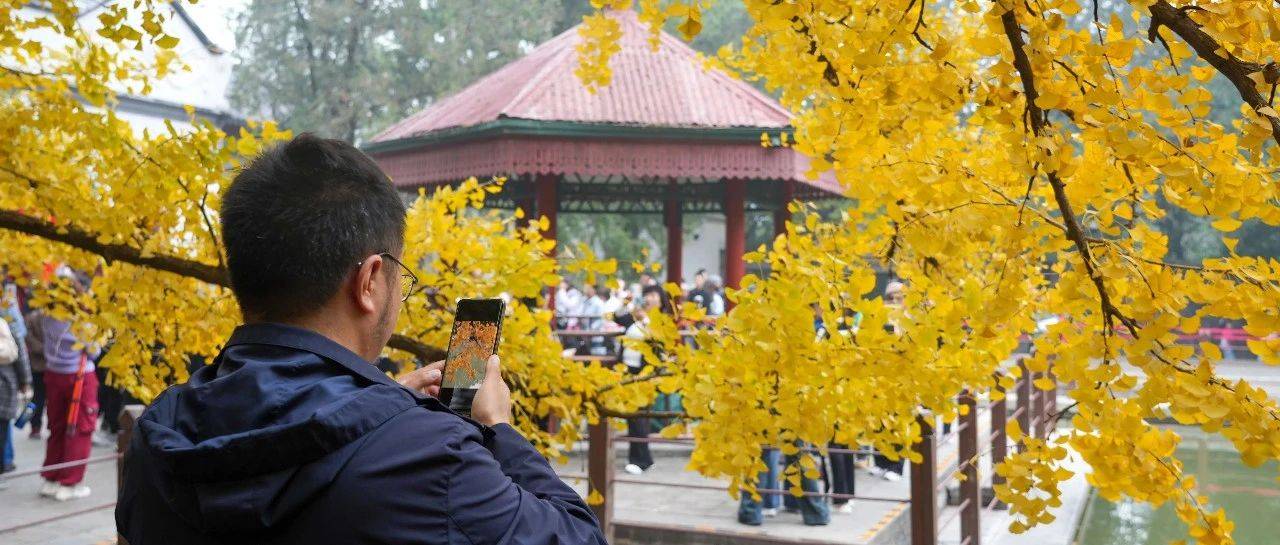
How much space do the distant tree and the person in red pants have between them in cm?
1913

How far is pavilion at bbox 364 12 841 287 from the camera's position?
10.2 metres

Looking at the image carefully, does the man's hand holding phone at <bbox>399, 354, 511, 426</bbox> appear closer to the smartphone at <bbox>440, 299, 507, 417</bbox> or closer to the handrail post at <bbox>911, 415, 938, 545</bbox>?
the smartphone at <bbox>440, 299, 507, 417</bbox>

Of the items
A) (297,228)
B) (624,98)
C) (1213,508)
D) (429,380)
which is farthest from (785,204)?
(297,228)

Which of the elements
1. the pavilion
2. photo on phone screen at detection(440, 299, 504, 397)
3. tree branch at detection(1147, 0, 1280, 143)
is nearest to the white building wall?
the pavilion

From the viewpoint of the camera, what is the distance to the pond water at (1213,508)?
849cm

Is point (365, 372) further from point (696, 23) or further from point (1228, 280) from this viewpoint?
point (1228, 280)

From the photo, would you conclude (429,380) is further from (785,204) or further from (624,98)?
(785,204)

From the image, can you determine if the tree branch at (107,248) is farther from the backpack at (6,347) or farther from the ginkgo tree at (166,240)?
the backpack at (6,347)

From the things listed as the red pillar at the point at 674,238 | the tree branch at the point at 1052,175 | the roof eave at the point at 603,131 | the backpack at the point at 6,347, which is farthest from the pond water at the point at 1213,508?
the backpack at the point at 6,347

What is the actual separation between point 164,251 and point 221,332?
0.35 meters

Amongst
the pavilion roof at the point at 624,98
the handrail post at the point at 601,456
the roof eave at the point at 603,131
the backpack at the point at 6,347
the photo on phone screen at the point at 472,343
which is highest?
the pavilion roof at the point at 624,98

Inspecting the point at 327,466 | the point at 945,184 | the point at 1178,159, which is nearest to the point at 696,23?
the point at 945,184

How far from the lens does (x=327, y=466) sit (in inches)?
50.3

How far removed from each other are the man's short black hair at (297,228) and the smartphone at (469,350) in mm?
313
